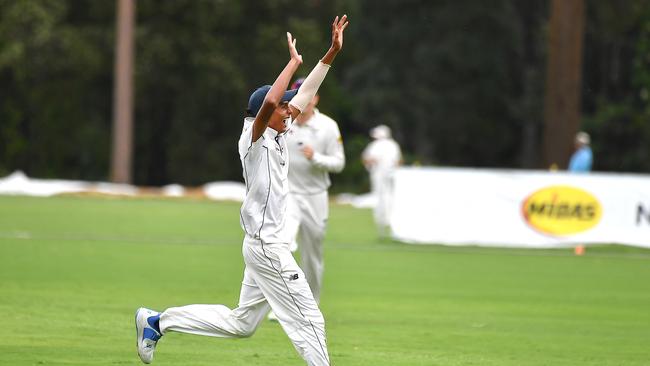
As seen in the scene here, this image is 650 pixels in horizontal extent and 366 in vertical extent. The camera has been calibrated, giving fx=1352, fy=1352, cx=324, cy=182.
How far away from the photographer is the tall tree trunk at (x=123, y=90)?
149ft

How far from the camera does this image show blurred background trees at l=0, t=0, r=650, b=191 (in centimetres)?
5184

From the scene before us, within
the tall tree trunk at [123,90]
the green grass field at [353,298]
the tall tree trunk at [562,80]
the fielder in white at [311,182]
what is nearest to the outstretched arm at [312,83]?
the green grass field at [353,298]

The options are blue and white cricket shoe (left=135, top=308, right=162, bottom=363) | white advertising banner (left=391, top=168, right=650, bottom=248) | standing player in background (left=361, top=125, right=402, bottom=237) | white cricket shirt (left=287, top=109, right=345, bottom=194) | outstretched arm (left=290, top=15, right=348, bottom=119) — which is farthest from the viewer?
standing player in background (left=361, top=125, right=402, bottom=237)

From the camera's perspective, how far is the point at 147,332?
32.6 feet

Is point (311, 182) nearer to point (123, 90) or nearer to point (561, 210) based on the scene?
point (561, 210)

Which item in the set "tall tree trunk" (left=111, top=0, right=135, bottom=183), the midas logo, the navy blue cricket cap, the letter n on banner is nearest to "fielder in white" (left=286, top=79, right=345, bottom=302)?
the navy blue cricket cap

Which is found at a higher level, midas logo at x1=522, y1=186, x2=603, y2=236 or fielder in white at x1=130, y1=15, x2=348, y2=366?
fielder in white at x1=130, y1=15, x2=348, y2=366

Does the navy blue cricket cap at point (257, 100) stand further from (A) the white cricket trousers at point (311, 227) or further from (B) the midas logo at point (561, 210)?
(B) the midas logo at point (561, 210)

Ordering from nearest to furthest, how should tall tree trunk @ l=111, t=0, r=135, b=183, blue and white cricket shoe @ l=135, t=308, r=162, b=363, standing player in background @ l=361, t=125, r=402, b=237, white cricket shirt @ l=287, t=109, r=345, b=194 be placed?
1. blue and white cricket shoe @ l=135, t=308, r=162, b=363
2. white cricket shirt @ l=287, t=109, r=345, b=194
3. standing player in background @ l=361, t=125, r=402, b=237
4. tall tree trunk @ l=111, t=0, r=135, b=183

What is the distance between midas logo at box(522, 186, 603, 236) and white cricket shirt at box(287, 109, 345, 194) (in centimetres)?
1062

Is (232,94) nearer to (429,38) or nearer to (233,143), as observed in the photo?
(233,143)

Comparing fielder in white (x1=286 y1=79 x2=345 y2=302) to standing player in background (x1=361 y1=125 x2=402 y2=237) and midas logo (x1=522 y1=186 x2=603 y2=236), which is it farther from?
standing player in background (x1=361 y1=125 x2=402 y2=237)

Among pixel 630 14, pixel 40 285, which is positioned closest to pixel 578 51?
pixel 40 285

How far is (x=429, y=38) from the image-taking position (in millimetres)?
61719
